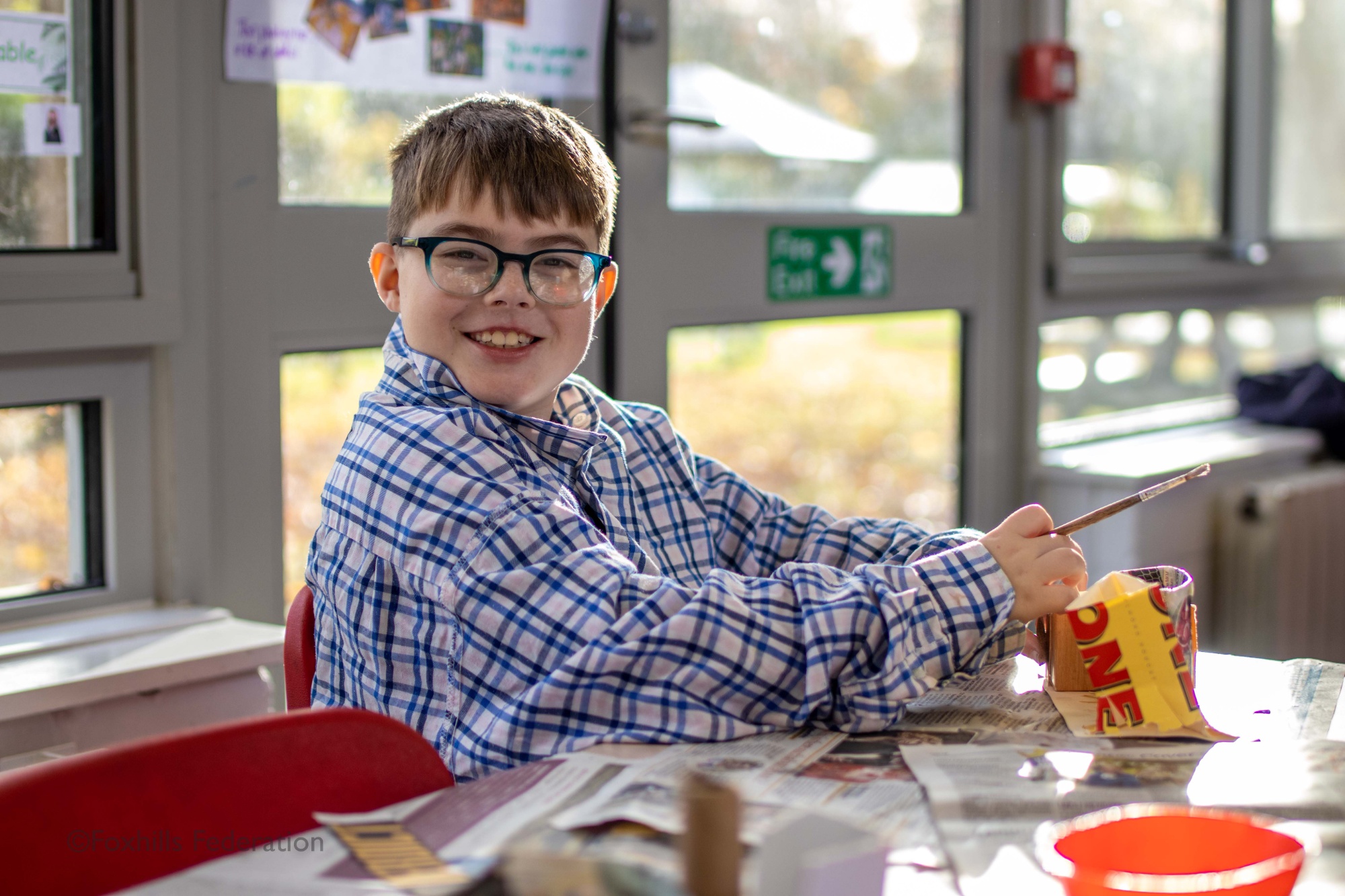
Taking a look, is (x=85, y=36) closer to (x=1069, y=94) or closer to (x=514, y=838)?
(x=514, y=838)

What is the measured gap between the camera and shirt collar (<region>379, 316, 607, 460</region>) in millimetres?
1195

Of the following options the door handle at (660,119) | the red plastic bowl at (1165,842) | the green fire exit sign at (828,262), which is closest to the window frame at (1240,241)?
the green fire exit sign at (828,262)

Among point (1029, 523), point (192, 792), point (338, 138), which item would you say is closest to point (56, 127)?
point (338, 138)

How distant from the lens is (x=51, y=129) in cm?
152

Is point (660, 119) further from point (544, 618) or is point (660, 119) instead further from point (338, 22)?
point (544, 618)

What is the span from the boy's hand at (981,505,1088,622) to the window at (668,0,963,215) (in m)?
1.22

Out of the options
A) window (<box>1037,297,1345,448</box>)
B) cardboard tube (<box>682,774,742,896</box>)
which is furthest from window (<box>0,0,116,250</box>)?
window (<box>1037,297,1345,448</box>)

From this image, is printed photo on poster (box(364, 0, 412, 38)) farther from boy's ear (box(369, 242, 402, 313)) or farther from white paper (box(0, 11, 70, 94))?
boy's ear (box(369, 242, 402, 313))

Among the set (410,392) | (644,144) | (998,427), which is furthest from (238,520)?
(998,427)

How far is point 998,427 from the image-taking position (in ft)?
9.27

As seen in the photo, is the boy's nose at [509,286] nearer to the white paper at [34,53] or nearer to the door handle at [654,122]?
the white paper at [34,53]

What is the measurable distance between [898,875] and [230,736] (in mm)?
439

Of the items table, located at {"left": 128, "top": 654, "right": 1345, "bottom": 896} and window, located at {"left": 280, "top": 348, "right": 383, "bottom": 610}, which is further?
window, located at {"left": 280, "top": 348, "right": 383, "bottom": 610}

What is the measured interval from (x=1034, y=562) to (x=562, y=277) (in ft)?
1.70
